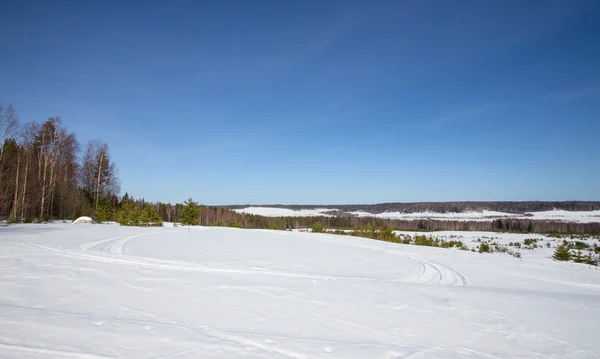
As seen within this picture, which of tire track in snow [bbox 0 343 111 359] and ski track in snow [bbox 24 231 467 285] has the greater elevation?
tire track in snow [bbox 0 343 111 359]

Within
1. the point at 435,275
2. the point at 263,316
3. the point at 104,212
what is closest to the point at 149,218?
the point at 104,212

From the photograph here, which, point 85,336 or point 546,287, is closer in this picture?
point 85,336

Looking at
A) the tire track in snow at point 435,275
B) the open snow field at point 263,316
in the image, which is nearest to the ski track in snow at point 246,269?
the tire track in snow at point 435,275

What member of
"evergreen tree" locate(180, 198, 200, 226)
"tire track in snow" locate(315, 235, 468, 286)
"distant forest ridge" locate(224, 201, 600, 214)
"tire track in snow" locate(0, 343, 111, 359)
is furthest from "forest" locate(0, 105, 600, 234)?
"distant forest ridge" locate(224, 201, 600, 214)

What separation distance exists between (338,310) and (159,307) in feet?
6.77

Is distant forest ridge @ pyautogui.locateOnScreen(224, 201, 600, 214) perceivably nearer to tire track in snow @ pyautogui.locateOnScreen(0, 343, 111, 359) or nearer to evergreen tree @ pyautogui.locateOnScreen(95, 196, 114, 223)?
evergreen tree @ pyautogui.locateOnScreen(95, 196, 114, 223)

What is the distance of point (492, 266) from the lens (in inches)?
336

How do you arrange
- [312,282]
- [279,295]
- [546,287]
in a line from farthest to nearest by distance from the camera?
[546,287], [312,282], [279,295]

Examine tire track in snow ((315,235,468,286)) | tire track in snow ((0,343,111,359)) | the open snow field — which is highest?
tire track in snow ((0,343,111,359))

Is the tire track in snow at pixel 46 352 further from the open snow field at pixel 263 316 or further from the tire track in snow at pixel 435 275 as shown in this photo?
the tire track in snow at pixel 435 275

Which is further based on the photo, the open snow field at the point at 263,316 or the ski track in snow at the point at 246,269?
the ski track in snow at the point at 246,269

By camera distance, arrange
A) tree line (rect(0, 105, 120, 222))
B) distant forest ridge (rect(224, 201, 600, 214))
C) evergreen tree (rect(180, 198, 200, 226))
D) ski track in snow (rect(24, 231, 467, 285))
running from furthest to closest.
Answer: distant forest ridge (rect(224, 201, 600, 214)) < evergreen tree (rect(180, 198, 200, 226)) < tree line (rect(0, 105, 120, 222)) < ski track in snow (rect(24, 231, 467, 285))

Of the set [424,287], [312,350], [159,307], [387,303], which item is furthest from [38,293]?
[424,287]

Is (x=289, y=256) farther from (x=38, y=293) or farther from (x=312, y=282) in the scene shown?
(x=38, y=293)
